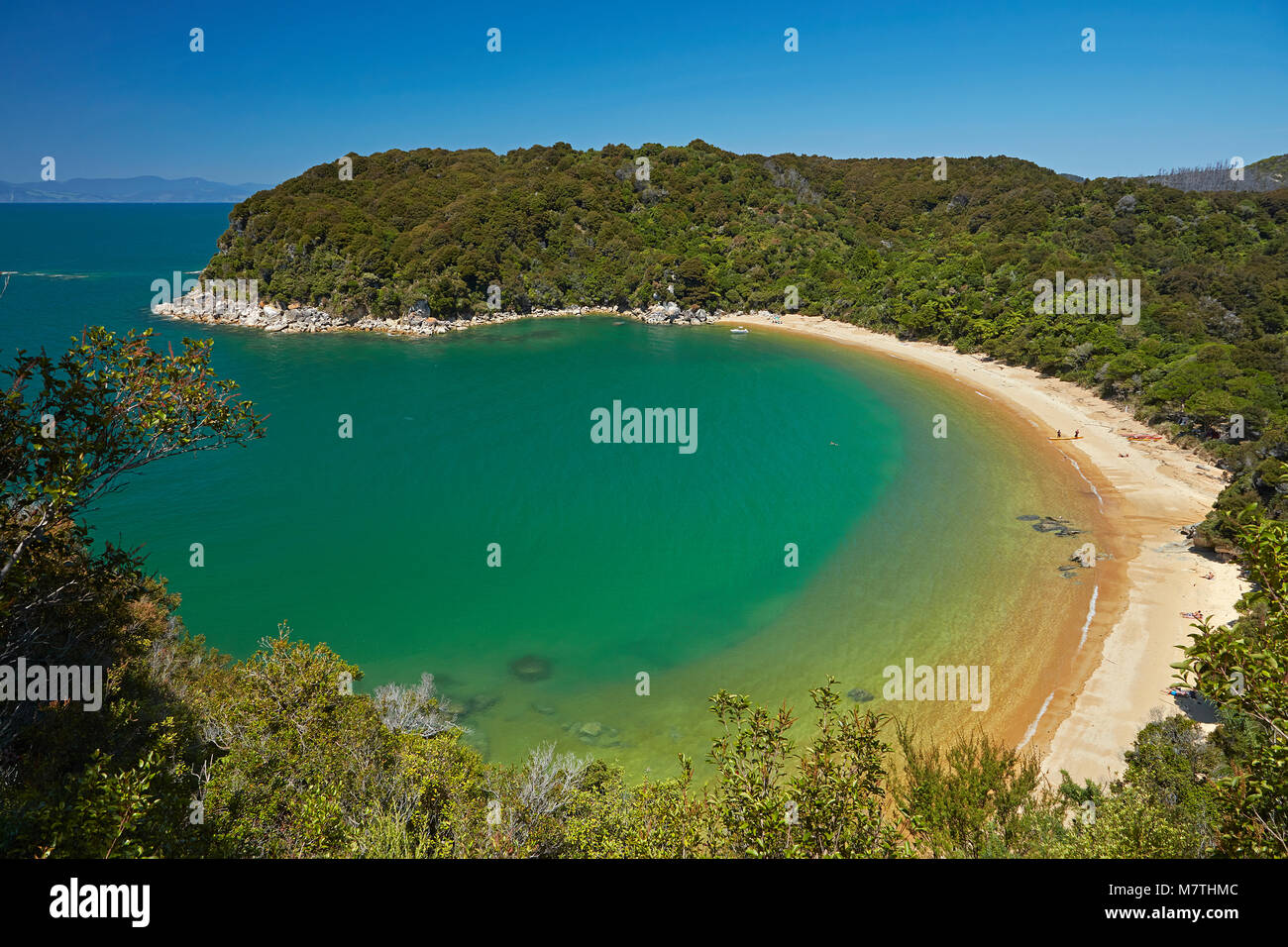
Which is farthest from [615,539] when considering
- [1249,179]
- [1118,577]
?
[1249,179]

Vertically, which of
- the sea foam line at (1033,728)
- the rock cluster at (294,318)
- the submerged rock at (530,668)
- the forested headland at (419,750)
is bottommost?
the sea foam line at (1033,728)

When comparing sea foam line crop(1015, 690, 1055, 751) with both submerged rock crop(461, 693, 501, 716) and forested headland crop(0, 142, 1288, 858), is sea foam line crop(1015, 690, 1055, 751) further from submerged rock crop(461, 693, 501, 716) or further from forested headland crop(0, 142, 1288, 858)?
submerged rock crop(461, 693, 501, 716)

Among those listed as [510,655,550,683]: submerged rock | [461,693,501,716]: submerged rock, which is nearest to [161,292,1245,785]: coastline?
[510,655,550,683]: submerged rock

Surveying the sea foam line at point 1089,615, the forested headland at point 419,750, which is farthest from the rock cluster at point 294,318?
the sea foam line at point 1089,615

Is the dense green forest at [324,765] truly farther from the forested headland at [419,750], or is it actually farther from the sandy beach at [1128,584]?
the sandy beach at [1128,584]

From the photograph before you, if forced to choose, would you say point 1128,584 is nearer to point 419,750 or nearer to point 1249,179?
point 419,750
